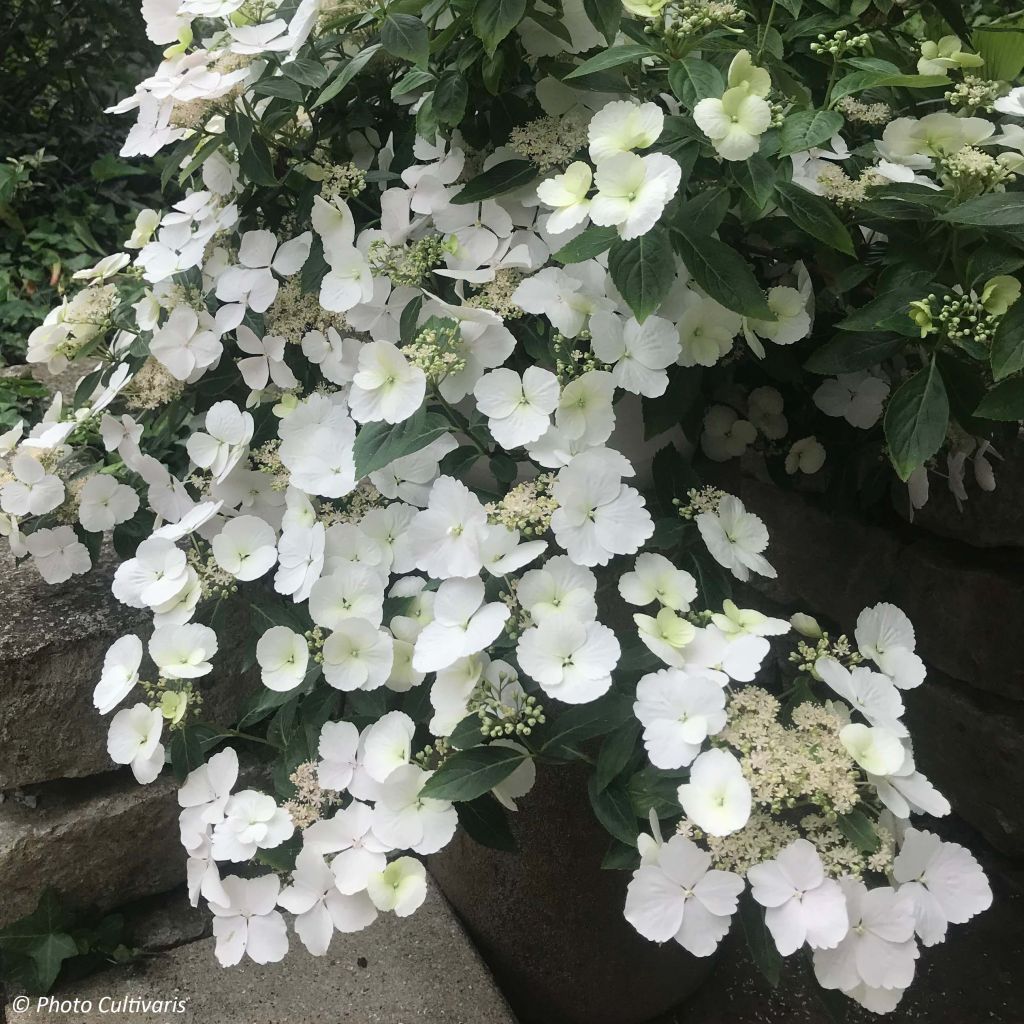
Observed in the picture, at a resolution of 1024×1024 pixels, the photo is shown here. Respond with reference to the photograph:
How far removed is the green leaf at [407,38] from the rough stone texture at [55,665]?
766mm

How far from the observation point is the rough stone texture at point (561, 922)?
104cm

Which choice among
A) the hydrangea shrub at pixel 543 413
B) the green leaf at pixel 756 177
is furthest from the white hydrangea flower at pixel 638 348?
the green leaf at pixel 756 177

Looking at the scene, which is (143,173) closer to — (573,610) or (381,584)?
(381,584)

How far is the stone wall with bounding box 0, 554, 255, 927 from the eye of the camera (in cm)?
108

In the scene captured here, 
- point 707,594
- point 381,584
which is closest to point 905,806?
point 707,594

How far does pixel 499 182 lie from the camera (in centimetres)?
77

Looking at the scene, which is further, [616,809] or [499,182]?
[499,182]

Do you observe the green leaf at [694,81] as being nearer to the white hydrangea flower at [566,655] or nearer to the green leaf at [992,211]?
the green leaf at [992,211]

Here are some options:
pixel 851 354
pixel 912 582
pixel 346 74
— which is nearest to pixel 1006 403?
pixel 851 354

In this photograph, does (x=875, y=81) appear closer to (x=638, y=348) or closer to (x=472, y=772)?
(x=638, y=348)

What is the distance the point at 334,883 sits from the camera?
69 cm

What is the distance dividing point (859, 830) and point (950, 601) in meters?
0.77

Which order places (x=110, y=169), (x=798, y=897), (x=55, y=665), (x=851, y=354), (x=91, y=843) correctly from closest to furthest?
(x=798, y=897), (x=851, y=354), (x=55, y=665), (x=91, y=843), (x=110, y=169)

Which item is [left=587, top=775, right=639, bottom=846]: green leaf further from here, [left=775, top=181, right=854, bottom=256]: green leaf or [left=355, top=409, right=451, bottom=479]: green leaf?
[left=775, top=181, right=854, bottom=256]: green leaf
